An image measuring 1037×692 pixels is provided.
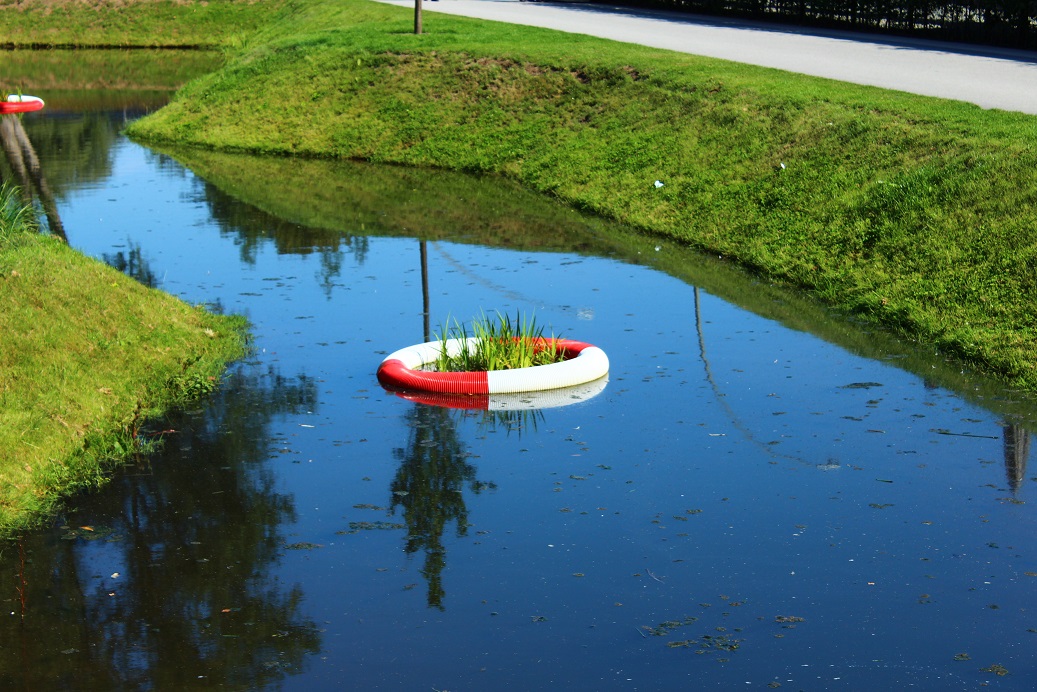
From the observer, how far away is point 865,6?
28906 mm

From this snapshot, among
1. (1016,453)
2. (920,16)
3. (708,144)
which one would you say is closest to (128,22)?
(920,16)

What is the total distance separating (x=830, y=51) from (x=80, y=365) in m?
17.9

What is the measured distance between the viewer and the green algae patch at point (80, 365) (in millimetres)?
9531

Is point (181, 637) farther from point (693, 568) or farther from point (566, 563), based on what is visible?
point (693, 568)

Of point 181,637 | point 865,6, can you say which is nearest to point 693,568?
point 181,637

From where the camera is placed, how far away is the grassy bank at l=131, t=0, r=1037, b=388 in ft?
44.7

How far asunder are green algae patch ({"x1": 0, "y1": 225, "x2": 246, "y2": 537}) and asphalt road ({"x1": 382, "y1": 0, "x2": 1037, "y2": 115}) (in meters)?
11.4

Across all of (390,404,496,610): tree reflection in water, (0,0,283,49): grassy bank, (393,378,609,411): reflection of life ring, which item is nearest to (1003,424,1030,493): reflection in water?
(393,378,609,411): reflection of life ring

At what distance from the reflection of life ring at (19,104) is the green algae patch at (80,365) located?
19.0m

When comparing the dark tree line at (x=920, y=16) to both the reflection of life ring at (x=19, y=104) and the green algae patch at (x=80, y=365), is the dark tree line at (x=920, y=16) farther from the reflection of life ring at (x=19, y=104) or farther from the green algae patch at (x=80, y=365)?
the reflection of life ring at (x=19, y=104)

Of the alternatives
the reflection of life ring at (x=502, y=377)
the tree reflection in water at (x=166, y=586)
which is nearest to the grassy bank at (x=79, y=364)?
the tree reflection in water at (x=166, y=586)

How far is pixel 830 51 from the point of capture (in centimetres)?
2502

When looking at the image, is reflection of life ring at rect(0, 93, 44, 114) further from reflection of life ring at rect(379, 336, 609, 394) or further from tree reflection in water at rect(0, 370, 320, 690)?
tree reflection in water at rect(0, 370, 320, 690)

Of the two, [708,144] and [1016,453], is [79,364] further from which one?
[708,144]
